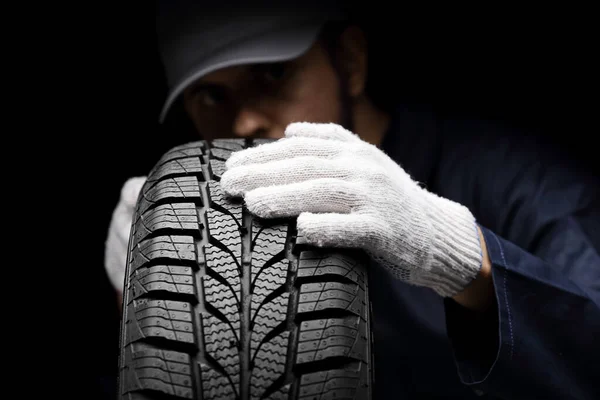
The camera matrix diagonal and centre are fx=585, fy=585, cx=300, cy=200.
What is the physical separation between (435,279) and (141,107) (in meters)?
1.15

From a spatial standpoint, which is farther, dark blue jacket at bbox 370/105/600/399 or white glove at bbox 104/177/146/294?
white glove at bbox 104/177/146/294

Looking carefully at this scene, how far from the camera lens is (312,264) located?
69 centimetres

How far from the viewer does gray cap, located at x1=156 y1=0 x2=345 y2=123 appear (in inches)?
55.2

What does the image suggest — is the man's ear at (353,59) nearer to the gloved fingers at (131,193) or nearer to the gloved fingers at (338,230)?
the gloved fingers at (131,193)

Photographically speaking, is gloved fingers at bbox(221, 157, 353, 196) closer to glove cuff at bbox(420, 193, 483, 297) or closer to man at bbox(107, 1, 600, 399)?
man at bbox(107, 1, 600, 399)

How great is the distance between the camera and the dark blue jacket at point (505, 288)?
0.94 m

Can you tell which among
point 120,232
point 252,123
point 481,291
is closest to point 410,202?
point 481,291

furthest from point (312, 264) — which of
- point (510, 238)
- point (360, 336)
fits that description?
point (510, 238)

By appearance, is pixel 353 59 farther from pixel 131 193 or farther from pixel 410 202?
pixel 410 202

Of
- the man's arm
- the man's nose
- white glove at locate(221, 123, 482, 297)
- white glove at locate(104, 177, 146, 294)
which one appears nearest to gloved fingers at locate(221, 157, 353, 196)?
white glove at locate(221, 123, 482, 297)

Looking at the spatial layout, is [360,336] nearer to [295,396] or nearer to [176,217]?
[295,396]

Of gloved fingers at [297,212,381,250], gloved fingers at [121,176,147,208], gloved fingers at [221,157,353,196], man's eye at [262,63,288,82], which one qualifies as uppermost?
man's eye at [262,63,288,82]

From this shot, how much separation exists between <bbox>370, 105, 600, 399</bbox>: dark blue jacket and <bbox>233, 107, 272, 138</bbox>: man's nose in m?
0.30

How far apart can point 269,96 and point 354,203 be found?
715 millimetres
